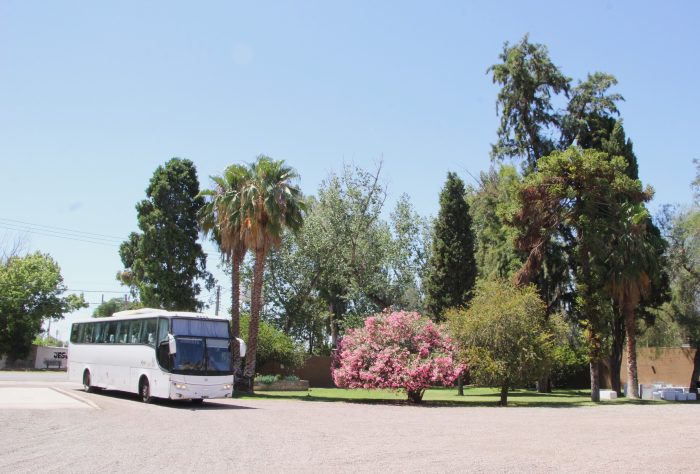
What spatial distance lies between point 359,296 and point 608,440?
33391 millimetres

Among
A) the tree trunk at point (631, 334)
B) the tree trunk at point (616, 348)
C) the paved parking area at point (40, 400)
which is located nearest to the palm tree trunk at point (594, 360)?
the tree trunk at point (631, 334)

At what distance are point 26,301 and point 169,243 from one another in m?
18.8

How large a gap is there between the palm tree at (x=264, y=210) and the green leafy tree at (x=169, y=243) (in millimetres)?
12601

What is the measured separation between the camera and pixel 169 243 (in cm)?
4441

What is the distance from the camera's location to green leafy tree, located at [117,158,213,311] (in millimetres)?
44125

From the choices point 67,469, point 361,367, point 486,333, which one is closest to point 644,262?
point 486,333

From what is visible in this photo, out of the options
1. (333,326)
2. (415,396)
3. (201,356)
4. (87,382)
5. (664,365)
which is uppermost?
(333,326)

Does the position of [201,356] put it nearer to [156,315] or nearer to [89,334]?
[156,315]

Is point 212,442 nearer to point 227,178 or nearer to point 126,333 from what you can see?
point 126,333

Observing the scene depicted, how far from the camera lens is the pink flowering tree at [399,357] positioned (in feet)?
94.8

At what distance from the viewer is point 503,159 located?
4288cm

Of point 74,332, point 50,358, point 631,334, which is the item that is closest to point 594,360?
point 631,334

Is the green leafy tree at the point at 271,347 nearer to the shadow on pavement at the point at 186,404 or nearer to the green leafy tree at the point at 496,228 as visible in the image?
the shadow on pavement at the point at 186,404

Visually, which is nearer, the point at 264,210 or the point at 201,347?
the point at 201,347
